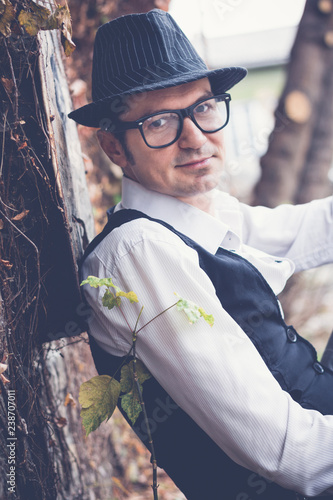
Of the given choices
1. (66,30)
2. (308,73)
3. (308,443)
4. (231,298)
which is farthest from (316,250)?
(308,73)

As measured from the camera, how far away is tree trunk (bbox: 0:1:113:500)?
138 cm

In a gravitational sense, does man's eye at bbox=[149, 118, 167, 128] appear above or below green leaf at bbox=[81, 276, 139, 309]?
above

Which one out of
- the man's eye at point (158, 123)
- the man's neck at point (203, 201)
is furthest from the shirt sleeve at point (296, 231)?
the man's eye at point (158, 123)

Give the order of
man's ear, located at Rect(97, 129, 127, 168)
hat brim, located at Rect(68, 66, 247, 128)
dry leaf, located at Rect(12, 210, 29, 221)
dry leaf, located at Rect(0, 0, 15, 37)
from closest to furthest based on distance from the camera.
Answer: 1. dry leaf, located at Rect(0, 0, 15, 37)
2. dry leaf, located at Rect(12, 210, 29, 221)
3. hat brim, located at Rect(68, 66, 247, 128)
4. man's ear, located at Rect(97, 129, 127, 168)

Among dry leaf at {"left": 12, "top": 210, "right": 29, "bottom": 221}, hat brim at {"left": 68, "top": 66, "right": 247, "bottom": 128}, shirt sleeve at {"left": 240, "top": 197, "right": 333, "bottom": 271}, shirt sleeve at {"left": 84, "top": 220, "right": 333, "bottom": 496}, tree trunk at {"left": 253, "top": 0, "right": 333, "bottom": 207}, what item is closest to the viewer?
shirt sleeve at {"left": 84, "top": 220, "right": 333, "bottom": 496}

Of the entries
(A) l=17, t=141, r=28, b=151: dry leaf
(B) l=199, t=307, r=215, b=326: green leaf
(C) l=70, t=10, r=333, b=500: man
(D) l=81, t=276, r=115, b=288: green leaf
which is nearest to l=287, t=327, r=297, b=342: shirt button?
(C) l=70, t=10, r=333, b=500: man

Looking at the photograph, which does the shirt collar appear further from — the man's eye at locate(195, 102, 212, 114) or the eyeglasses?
the man's eye at locate(195, 102, 212, 114)

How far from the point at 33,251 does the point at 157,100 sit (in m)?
0.70

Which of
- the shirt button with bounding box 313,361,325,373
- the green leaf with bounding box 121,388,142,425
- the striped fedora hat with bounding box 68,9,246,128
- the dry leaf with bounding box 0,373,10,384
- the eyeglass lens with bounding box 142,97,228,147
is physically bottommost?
the shirt button with bounding box 313,361,325,373

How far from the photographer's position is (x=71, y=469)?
7.18 feet

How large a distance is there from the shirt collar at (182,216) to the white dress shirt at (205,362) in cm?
19

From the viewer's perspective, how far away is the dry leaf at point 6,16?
126 cm

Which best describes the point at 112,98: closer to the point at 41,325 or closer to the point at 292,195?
the point at 41,325

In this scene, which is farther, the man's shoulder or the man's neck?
the man's neck
